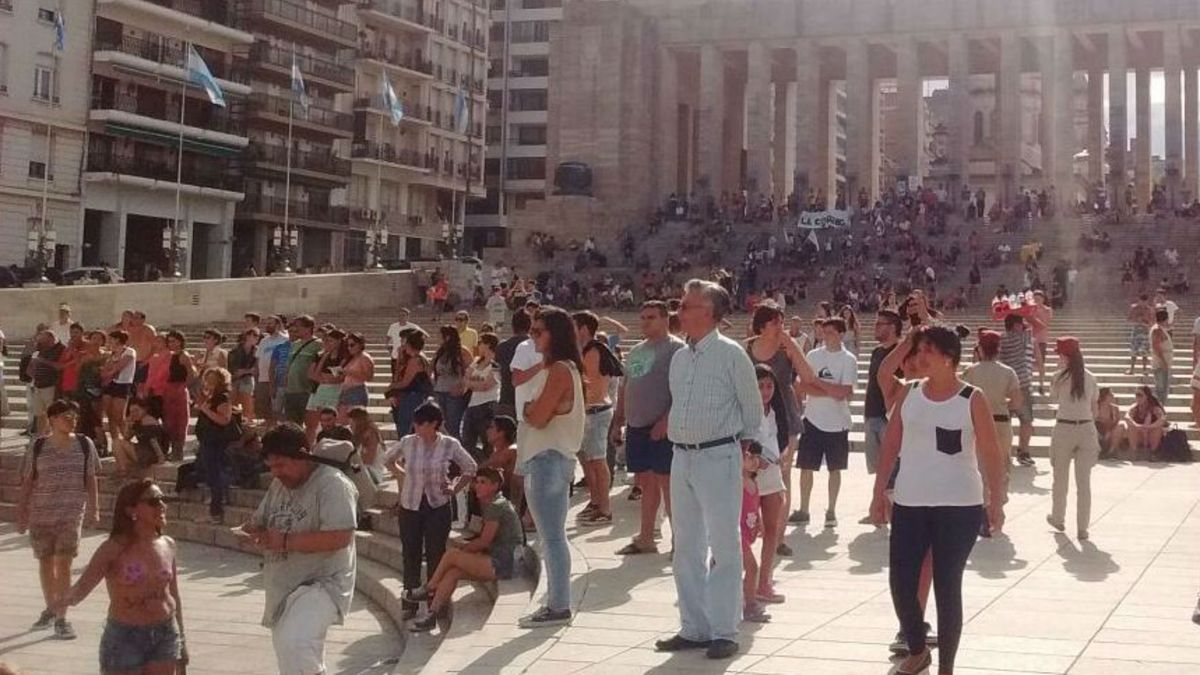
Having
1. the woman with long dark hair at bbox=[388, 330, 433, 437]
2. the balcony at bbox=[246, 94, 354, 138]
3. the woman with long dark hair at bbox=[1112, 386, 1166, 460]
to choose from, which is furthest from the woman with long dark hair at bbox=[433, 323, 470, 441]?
the balcony at bbox=[246, 94, 354, 138]

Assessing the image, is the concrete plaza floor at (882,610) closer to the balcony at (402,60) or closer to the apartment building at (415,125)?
the apartment building at (415,125)

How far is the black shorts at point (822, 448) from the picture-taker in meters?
11.1

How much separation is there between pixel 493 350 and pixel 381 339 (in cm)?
1814

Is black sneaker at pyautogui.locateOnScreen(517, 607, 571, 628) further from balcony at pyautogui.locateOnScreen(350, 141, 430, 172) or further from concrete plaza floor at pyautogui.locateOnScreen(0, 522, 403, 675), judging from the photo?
balcony at pyautogui.locateOnScreen(350, 141, 430, 172)

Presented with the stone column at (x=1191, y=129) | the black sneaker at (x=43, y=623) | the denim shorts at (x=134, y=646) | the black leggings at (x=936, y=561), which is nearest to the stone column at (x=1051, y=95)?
the stone column at (x=1191, y=129)

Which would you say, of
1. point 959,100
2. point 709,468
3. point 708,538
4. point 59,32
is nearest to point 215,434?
point 708,538

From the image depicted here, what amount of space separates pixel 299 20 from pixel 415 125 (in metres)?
9.84

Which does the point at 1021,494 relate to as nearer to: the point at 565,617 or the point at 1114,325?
the point at 565,617

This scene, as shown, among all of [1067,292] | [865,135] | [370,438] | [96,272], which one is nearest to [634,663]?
[370,438]

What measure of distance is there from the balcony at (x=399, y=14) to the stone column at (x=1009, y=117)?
2617 centimetres

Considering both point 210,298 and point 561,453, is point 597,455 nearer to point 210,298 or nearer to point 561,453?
point 561,453

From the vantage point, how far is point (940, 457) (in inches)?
248

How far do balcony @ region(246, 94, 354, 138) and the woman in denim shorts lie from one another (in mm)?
46717

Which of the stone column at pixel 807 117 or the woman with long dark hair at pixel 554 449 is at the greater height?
the stone column at pixel 807 117
